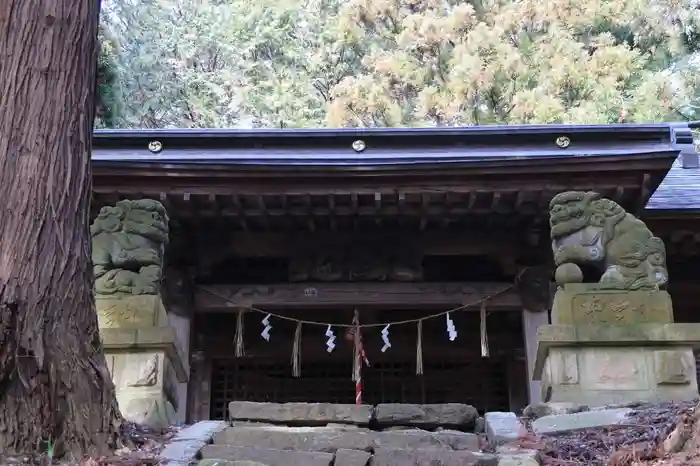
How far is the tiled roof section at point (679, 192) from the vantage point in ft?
27.5

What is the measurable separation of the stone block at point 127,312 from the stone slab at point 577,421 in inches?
118

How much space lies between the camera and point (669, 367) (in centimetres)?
636

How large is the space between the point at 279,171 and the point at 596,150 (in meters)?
3.17

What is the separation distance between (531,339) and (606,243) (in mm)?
2067

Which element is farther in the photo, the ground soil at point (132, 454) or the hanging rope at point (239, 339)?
the hanging rope at point (239, 339)

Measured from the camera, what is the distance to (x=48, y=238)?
15.4 ft

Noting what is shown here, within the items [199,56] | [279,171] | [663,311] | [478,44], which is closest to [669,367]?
[663,311]

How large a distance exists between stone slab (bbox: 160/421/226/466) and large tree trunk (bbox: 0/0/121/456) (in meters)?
0.33

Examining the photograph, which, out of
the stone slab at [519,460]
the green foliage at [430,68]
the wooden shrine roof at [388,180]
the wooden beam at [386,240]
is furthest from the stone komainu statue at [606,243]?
the green foliage at [430,68]

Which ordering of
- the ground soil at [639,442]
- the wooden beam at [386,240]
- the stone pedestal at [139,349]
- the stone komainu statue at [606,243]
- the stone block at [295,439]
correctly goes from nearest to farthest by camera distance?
Answer: the ground soil at [639,442] → the stone block at [295,439] → the stone pedestal at [139,349] → the stone komainu statue at [606,243] → the wooden beam at [386,240]

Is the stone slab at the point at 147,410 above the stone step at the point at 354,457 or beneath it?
above

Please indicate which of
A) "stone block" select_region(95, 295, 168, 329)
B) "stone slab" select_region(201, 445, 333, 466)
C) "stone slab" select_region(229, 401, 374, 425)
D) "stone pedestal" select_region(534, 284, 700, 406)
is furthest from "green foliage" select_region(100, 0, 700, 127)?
"stone slab" select_region(201, 445, 333, 466)

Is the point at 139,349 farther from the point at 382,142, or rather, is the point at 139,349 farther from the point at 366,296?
the point at 382,142

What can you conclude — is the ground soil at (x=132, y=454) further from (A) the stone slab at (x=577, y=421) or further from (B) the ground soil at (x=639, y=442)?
(A) the stone slab at (x=577, y=421)
